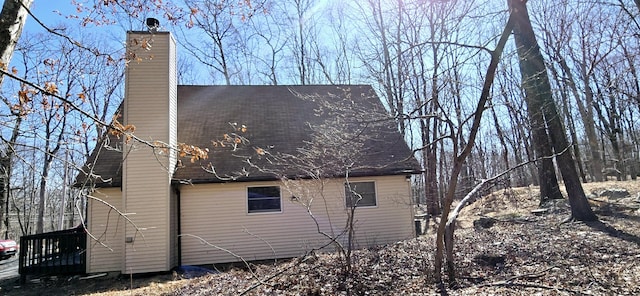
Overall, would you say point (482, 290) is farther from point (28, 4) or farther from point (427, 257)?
point (28, 4)

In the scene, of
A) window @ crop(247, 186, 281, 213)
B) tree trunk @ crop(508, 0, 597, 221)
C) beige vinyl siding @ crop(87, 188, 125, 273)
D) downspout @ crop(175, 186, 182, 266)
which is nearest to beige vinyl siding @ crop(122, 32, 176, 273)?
downspout @ crop(175, 186, 182, 266)

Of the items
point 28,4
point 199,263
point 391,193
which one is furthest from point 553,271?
point 199,263

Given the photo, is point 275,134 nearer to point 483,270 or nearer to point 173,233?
point 173,233

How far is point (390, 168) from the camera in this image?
37.9 ft

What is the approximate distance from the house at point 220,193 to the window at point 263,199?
29 millimetres

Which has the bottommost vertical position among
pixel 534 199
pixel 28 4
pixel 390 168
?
pixel 534 199

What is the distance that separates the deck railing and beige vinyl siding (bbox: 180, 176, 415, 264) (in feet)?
9.17

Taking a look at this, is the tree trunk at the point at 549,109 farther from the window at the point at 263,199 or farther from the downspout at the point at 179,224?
the downspout at the point at 179,224

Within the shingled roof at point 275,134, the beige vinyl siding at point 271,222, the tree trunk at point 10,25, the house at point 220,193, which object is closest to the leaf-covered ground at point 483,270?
the house at point 220,193

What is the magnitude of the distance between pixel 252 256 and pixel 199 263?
4.79 ft

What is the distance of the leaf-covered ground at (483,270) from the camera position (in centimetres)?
522

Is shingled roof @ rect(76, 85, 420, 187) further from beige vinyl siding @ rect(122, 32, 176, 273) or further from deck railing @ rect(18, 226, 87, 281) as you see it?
deck railing @ rect(18, 226, 87, 281)

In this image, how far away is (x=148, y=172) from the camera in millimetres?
10062

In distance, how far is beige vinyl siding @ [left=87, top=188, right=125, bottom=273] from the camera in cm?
1011
